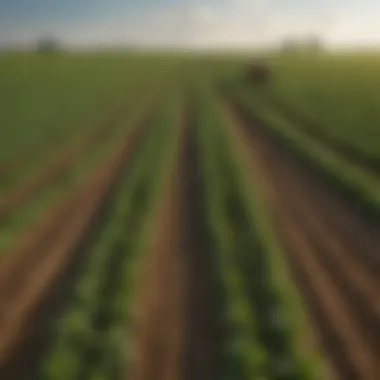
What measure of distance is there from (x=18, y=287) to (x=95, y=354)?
401 centimetres

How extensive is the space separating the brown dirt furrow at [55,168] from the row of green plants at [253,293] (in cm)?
601

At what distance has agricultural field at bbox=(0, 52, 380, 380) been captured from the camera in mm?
10398

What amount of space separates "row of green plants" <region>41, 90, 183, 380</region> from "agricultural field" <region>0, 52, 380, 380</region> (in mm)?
40

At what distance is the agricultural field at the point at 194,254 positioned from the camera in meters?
10.4

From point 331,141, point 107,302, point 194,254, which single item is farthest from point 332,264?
point 331,141

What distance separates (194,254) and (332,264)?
3035 millimetres

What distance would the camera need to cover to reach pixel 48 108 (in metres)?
50.5

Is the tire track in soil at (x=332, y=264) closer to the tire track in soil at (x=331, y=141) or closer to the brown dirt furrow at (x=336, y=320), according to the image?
the brown dirt furrow at (x=336, y=320)

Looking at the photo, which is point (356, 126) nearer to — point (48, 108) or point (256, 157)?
point (256, 157)

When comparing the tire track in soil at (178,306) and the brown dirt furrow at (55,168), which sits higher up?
the brown dirt furrow at (55,168)

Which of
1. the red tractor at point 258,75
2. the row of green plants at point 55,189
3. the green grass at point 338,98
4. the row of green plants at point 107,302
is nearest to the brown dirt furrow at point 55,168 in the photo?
the row of green plants at point 55,189

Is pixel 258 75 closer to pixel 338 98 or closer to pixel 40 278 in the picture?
pixel 338 98

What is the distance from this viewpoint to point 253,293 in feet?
40.5

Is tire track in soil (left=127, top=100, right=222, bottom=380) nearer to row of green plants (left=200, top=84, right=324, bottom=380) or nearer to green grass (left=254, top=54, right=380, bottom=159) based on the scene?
row of green plants (left=200, top=84, right=324, bottom=380)
